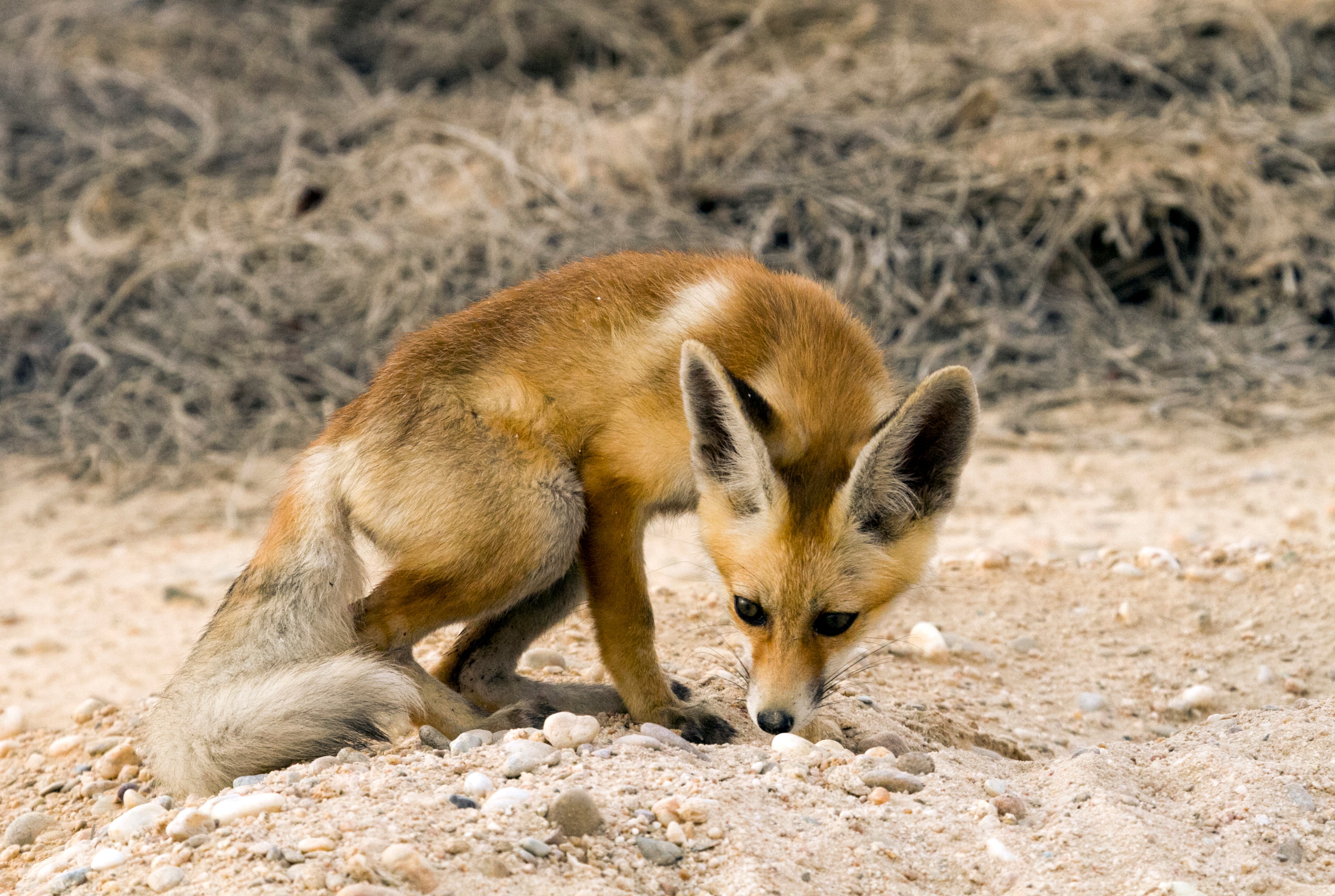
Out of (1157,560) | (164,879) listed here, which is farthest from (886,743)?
(1157,560)

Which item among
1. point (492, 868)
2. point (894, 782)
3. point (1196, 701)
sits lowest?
point (1196, 701)

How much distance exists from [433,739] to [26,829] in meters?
1.19

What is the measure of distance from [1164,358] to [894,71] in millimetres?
4215

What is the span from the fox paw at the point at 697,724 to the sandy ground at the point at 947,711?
0.12 metres

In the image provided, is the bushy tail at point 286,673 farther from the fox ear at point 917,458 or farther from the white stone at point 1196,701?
the white stone at point 1196,701

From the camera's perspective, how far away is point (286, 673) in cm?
325

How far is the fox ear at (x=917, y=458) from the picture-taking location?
115 inches

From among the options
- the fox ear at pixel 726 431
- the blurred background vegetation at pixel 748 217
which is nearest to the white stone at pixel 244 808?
the fox ear at pixel 726 431

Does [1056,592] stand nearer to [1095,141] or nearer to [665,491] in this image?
[665,491]

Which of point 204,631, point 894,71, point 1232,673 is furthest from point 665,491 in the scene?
point 894,71

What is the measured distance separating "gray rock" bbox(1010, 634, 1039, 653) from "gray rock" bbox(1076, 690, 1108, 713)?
1.37 feet

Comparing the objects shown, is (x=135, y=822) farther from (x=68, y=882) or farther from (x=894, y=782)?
(x=894, y=782)

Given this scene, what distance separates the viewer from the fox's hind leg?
12.5 feet

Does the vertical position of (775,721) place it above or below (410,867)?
below
